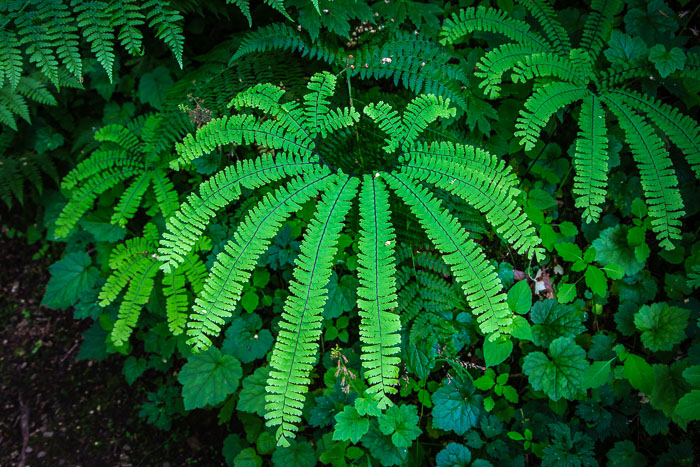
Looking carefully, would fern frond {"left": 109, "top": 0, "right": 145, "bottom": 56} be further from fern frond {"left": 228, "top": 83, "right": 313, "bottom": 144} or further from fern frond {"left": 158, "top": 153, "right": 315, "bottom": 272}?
fern frond {"left": 158, "top": 153, "right": 315, "bottom": 272}

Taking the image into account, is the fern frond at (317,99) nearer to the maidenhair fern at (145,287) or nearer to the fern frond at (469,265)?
the fern frond at (469,265)

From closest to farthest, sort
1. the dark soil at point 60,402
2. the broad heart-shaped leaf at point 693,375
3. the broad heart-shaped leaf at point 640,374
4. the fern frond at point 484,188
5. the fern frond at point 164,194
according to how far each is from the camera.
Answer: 1. the fern frond at point 484,188
2. the broad heart-shaped leaf at point 693,375
3. the broad heart-shaped leaf at point 640,374
4. the fern frond at point 164,194
5. the dark soil at point 60,402

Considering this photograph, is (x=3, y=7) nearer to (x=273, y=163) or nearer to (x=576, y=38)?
(x=273, y=163)

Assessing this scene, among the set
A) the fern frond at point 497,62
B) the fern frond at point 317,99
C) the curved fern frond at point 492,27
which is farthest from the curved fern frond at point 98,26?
the fern frond at point 497,62

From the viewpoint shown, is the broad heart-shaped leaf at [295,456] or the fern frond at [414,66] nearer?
the broad heart-shaped leaf at [295,456]

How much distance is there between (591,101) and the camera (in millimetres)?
2629

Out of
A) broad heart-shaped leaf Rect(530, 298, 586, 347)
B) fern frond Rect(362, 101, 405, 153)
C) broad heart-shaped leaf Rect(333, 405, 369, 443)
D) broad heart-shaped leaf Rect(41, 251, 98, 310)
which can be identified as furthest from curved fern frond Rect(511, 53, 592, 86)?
broad heart-shaped leaf Rect(41, 251, 98, 310)

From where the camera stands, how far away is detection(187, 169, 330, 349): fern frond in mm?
2035

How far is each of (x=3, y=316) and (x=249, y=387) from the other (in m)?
3.42

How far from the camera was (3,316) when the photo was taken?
4402mm

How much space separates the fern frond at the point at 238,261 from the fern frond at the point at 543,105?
1318 millimetres

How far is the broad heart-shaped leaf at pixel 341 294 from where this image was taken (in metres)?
2.79

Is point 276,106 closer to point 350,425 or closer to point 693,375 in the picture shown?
point 350,425

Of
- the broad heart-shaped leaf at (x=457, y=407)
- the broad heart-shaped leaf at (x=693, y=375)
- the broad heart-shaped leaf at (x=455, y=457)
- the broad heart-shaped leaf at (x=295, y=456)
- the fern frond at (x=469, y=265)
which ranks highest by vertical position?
the fern frond at (x=469, y=265)
